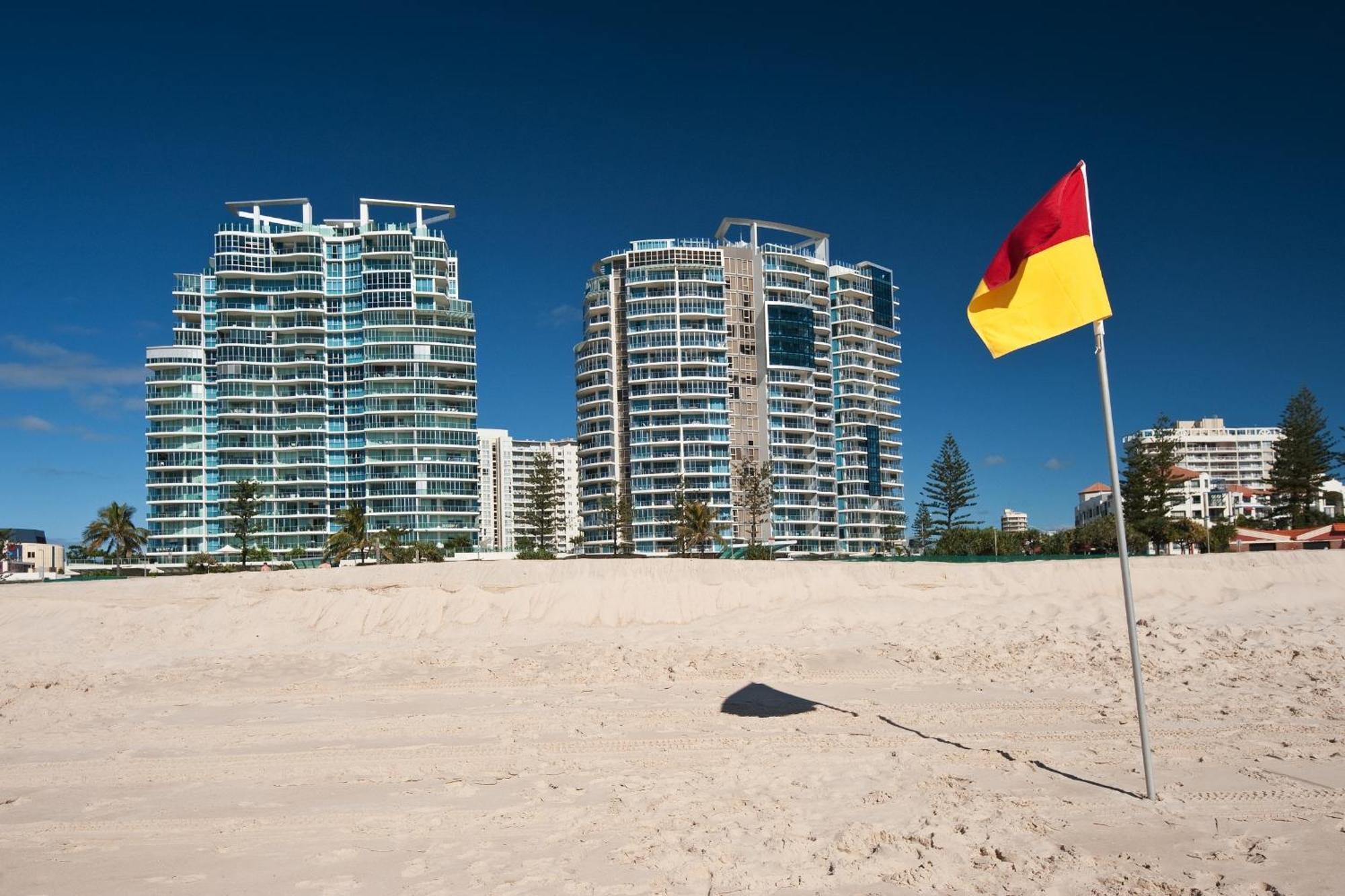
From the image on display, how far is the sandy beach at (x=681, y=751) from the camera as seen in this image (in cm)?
611

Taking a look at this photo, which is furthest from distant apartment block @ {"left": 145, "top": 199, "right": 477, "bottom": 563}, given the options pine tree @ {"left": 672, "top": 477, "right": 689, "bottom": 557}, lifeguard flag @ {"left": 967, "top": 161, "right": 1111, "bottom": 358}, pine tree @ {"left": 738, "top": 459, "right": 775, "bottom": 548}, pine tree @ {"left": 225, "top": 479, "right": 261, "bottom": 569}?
lifeguard flag @ {"left": 967, "top": 161, "right": 1111, "bottom": 358}

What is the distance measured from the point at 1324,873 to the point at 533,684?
33.6ft

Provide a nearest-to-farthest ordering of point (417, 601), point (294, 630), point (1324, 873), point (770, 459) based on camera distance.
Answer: point (1324, 873) < point (294, 630) < point (417, 601) < point (770, 459)

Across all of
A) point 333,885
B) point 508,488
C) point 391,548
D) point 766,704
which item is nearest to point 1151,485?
point 391,548

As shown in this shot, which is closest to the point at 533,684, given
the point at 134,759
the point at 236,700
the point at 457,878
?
the point at 236,700

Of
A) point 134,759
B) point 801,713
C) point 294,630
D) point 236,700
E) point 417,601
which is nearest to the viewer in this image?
point 134,759

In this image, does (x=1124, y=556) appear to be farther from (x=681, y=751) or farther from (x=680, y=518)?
(x=680, y=518)

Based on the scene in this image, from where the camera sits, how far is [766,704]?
38.4 ft

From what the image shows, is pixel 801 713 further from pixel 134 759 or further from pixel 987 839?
pixel 134 759

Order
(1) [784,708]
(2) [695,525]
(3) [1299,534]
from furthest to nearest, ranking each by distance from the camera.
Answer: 1. (2) [695,525]
2. (3) [1299,534]
3. (1) [784,708]

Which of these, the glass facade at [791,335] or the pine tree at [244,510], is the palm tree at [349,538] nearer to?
the pine tree at [244,510]

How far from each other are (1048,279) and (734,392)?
82.3m

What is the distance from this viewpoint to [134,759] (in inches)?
383

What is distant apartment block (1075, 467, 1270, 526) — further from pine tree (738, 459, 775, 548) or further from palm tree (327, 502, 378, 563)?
palm tree (327, 502, 378, 563)
